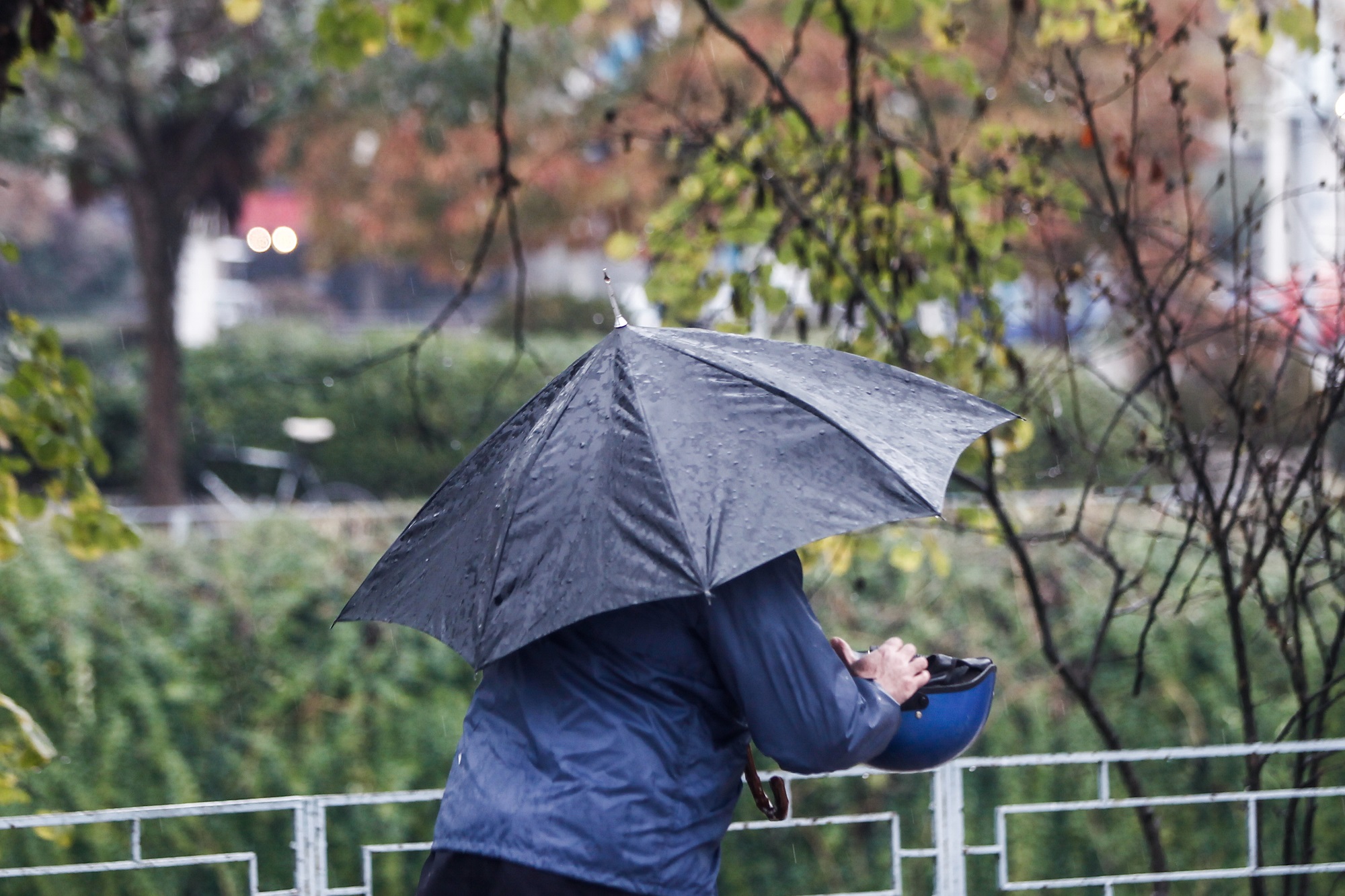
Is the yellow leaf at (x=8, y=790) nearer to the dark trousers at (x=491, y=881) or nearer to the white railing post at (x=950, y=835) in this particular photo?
the dark trousers at (x=491, y=881)

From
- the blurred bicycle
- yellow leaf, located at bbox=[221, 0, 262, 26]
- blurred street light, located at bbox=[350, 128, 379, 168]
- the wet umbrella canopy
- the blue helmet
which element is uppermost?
blurred street light, located at bbox=[350, 128, 379, 168]

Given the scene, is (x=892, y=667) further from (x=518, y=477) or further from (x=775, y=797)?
(x=518, y=477)

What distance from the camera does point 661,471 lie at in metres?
2.21

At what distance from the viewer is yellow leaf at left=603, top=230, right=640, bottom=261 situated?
4.89 m

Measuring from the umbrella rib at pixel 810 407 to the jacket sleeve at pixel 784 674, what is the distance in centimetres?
27

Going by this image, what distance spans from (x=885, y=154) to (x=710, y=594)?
2.76 meters

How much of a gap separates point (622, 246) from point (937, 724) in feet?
9.37

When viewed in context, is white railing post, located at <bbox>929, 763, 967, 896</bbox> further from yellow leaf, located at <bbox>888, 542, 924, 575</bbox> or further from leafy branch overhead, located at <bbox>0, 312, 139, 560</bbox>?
leafy branch overhead, located at <bbox>0, 312, 139, 560</bbox>

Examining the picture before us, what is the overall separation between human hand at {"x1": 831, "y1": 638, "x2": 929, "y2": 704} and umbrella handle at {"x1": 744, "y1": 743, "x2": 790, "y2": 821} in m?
0.27

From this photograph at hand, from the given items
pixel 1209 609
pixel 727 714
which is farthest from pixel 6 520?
pixel 1209 609

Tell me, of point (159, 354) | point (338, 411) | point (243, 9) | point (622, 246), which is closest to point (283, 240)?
point (338, 411)

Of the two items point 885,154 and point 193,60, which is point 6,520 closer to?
point 885,154

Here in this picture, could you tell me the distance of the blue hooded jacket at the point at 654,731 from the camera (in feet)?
6.93

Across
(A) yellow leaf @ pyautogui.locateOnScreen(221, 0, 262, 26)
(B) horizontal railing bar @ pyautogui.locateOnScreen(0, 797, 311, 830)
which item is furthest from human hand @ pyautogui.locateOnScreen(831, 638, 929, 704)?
(A) yellow leaf @ pyautogui.locateOnScreen(221, 0, 262, 26)
